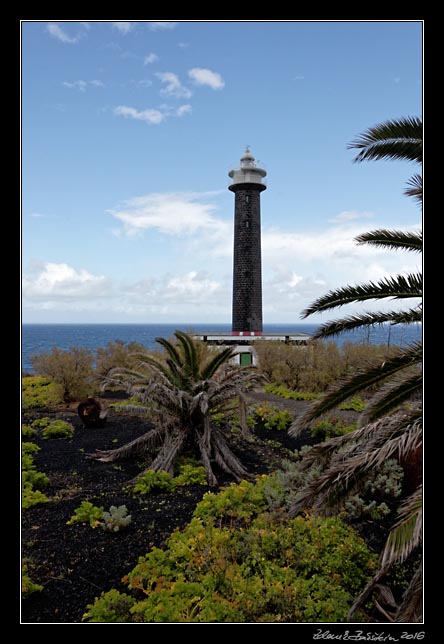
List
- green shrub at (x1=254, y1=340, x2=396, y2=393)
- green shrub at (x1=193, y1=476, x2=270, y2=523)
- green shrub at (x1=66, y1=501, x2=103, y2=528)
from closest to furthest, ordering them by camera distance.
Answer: green shrub at (x1=66, y1=501, x2=103, y2=528) → green shrub at (x1=193, y1=476, x2=270, y2=523) → green shrub at (x1=254, y1=340, x2=396, y2=393)

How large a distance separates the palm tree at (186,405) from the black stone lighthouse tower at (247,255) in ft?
56.3

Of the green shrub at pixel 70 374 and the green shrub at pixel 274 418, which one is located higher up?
the green shrub at pixel 70 374

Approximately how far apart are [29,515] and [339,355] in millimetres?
13148

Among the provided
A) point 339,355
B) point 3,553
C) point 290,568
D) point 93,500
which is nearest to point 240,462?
point 93,500

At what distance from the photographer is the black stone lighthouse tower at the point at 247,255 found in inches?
997

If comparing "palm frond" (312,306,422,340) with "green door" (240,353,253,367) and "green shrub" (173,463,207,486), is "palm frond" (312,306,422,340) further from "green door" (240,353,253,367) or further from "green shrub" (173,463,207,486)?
"green door" (240,353,253,367)

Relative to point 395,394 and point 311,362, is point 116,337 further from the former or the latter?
point 395,394

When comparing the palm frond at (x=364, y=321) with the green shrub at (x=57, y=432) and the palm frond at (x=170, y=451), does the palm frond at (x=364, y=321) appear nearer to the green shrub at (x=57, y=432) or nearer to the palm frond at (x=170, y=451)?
the palm frond at (x=170, y=451)

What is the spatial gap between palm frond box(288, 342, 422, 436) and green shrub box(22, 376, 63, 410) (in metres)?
10.0

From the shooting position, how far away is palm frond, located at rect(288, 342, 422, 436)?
149 inches

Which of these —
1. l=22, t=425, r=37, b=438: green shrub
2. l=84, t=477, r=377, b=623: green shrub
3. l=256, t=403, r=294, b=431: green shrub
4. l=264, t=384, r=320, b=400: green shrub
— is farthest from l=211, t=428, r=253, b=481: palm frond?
l=264, t=384, r=320, b=400: green shrub

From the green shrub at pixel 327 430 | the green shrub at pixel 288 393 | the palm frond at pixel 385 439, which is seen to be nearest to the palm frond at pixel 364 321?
the palm frond at pixel 385 439

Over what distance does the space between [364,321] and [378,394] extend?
72cm

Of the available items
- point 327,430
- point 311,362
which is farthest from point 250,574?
point 311,362
